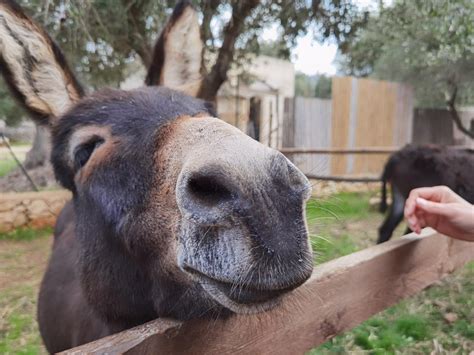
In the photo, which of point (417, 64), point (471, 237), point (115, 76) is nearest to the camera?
point (471, 237)

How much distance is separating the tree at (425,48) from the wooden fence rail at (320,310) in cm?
450

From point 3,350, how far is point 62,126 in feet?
9.11

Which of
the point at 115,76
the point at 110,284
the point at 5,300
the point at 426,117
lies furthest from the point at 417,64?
the point at 110,284

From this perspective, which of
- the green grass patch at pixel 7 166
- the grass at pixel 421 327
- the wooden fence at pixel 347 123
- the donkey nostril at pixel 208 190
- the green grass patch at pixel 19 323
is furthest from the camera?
the green grass patch at pixel 7 166

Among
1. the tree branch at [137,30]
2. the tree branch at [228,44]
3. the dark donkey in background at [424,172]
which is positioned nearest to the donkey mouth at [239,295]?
the tree branch at [228,44]

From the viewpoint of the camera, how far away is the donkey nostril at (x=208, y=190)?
44.5 inches

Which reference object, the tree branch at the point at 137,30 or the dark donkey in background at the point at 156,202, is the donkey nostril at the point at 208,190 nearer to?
the dark donkey in background at the point at 156,202

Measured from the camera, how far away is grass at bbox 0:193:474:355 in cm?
340

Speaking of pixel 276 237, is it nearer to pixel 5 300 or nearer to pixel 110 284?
pixel 110 284

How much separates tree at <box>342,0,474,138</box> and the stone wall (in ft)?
19.7

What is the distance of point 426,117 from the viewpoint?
17391 millimetres

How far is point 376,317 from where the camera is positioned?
13.3 feet

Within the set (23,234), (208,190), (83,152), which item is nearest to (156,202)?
(208,190)

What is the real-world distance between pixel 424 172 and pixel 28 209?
6.47m
